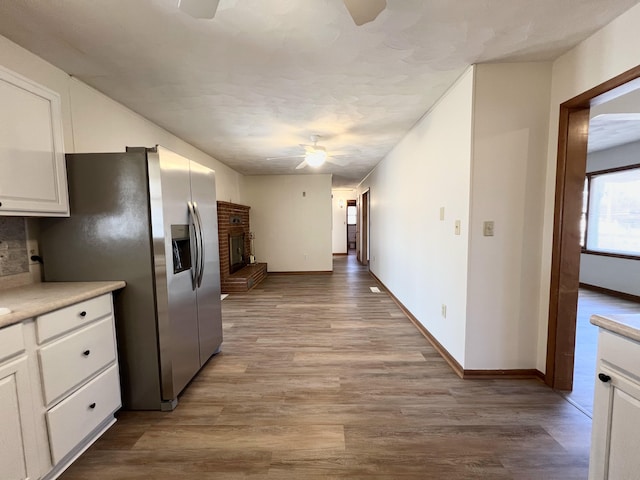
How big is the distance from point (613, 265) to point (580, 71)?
4.50m

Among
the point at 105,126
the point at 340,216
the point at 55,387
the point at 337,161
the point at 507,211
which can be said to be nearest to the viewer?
the point at 55,387

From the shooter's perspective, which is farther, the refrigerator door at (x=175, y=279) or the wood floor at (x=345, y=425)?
the refrigerator door at (x=175, y=279)

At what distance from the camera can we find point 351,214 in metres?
10.5

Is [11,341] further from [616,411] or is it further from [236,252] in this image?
[236,252]

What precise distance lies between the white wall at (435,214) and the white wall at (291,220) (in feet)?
8.20

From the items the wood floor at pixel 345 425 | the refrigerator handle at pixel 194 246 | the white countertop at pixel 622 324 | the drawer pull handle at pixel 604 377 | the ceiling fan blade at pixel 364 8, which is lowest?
the wood floor at pixel 345 425

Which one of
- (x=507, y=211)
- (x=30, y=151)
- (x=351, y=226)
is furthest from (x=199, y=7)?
(x=351, y=226)

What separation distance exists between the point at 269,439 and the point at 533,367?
2145 mm

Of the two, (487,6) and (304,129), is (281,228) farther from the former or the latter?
(487,6)

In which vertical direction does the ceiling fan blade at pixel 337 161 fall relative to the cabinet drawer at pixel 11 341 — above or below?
above

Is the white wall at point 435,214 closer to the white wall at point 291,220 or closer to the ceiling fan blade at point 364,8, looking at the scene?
the ceiling fan blade at point 364,8

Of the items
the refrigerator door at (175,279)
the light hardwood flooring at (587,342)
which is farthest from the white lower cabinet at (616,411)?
the refrigerator door at (175,279)

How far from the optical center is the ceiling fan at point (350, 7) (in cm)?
112

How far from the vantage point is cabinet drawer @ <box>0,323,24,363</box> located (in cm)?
114
